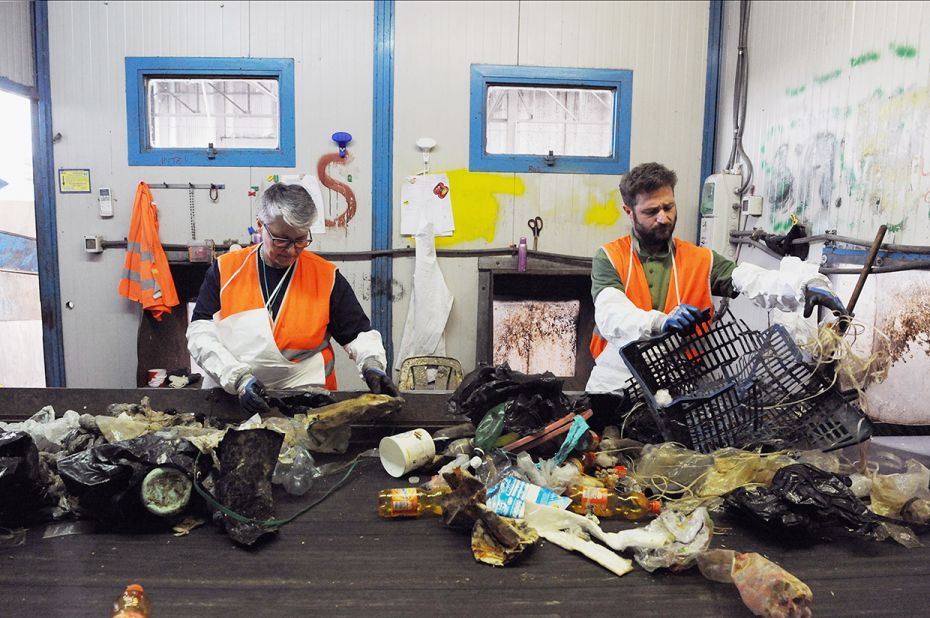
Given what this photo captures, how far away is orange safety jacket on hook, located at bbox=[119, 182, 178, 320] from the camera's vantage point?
12.8 ft

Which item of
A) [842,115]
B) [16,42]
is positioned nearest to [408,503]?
[842,115]

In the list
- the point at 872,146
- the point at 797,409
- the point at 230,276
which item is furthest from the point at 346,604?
the point at 872,146

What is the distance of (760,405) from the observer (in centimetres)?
144

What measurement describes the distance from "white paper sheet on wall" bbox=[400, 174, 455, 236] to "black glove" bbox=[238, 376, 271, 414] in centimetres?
240

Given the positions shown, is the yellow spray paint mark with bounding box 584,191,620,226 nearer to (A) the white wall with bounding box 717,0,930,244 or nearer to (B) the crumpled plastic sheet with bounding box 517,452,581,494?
(A) the white wall with bounding box 717,0,930,244

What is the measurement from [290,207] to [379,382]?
74 centimetres

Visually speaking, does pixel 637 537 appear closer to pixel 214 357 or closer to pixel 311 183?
pixel 214 357

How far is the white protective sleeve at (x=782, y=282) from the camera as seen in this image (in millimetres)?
1816

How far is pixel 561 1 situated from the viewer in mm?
3982

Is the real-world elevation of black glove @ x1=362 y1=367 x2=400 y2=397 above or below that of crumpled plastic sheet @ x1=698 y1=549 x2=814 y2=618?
above

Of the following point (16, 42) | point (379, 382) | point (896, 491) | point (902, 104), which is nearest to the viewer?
point (896, 491)

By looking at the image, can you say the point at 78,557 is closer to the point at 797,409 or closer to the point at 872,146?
the point at 797,409

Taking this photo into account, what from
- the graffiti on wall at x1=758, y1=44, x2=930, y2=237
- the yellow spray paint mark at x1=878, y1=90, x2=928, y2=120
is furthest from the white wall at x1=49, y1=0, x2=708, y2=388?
the yellow spray paint mark at x1=878, y1=90, x2=928, y2=120

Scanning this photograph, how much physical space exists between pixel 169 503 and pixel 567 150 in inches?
143
